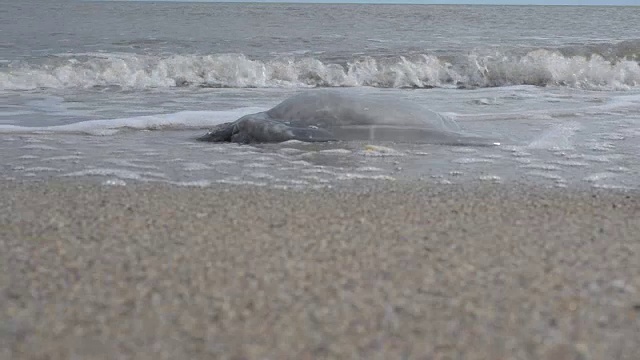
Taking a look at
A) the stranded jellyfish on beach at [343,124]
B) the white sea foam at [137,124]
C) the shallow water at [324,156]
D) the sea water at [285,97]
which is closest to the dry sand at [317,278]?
the shallow water at [324,156]

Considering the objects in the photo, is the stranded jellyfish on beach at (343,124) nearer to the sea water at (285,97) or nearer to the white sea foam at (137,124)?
the sea water at (285,97)

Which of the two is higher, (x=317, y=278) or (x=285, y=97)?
(x=285, y=97)

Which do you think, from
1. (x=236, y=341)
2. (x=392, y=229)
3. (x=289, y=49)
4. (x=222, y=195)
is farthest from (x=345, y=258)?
(x=289, y=49)

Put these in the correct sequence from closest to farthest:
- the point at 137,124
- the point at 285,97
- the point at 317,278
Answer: the point at 317,278, the point at 137,124, the point at 285,97

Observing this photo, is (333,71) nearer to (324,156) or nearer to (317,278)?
(324,156)

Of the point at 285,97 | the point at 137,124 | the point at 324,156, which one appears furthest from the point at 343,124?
the point at 285,97

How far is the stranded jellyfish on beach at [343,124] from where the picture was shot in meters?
3.61

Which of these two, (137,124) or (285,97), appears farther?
(285,97)

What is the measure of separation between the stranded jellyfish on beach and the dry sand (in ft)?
4.07

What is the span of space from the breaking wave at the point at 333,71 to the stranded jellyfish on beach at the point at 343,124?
4.02m

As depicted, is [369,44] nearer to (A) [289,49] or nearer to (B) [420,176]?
(A) [289,49]

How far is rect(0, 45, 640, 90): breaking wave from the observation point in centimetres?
798

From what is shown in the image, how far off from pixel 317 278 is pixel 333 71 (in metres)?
7.61

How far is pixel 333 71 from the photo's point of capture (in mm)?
8984
